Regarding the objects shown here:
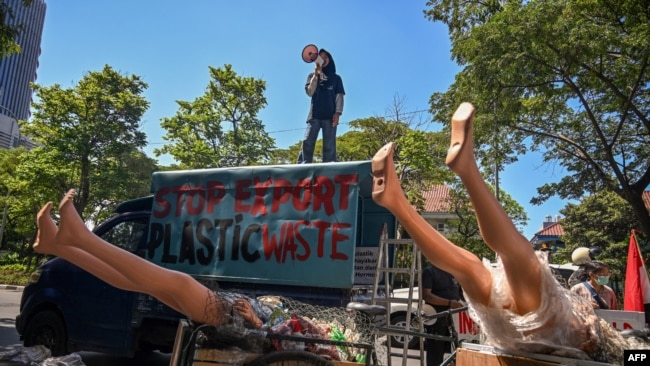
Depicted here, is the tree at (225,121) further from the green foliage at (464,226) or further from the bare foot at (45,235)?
the bare foot at (45,235)

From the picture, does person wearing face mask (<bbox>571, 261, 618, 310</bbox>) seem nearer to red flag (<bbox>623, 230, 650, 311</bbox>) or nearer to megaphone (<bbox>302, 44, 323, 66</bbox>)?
red flag (<bbox>623, 230, 650, 311</bbox>)

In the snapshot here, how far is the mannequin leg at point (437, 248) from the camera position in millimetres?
2279

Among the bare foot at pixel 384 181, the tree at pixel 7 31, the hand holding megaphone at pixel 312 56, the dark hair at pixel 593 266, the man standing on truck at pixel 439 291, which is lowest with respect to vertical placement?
the man standing on truck at pixel 439 291

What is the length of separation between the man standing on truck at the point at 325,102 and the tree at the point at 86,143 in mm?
17654

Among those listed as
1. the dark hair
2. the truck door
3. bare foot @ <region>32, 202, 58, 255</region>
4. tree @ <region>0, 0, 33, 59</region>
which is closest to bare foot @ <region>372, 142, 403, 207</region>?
bare foot @ <region>32, 202, 58, 255</region>

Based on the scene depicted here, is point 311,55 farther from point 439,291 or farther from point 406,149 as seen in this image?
point 406,149

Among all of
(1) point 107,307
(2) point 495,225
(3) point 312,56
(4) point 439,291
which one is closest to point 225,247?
(1) point 107,307

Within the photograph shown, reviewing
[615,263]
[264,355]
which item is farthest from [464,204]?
[264,355]

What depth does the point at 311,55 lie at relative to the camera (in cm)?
655

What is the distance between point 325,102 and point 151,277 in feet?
14.0

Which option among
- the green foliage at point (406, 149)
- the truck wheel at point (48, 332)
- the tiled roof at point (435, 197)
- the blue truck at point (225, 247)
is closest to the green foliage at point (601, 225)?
the green foliage at point (406, 149)

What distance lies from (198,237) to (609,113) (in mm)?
11682

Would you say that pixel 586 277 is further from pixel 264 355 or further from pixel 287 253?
pixel 264 355

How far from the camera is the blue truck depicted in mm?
4617
